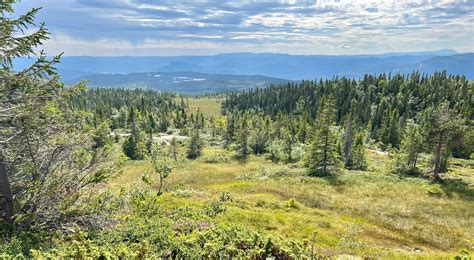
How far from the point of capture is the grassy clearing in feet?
67.6

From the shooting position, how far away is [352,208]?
3206 centimetres

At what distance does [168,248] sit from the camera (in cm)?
1038

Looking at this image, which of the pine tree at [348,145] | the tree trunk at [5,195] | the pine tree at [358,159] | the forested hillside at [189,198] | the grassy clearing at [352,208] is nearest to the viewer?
the forested hillside at [189,198]

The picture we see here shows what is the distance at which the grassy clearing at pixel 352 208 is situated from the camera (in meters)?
20.6

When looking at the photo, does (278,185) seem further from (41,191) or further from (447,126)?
(41,191)

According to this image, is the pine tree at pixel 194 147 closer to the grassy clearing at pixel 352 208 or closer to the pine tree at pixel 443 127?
the grassy clearing at pixel 352 208

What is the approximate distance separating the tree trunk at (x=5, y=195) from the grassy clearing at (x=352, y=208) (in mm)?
4781

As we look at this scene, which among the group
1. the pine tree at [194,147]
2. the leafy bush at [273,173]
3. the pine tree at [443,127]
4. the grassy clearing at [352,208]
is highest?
the pine tree at [443,127]

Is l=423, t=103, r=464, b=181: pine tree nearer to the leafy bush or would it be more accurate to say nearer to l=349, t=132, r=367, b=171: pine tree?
l=349, t=132, r=367, b=171: pine tree

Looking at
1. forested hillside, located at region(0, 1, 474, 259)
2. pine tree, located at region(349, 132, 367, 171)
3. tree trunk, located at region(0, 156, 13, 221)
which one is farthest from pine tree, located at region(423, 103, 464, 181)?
tree trunk, located at region(0, 156, 13, 221)

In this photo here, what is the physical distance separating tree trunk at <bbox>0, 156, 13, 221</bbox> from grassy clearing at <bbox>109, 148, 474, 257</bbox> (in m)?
4.78

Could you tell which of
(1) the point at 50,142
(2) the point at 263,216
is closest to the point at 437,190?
(2) the point at 263,216

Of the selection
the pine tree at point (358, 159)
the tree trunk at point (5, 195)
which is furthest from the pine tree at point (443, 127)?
the tree trunk at point (5, 195)

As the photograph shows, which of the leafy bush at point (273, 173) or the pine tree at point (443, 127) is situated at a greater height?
the pine tree at point (443, 127)
